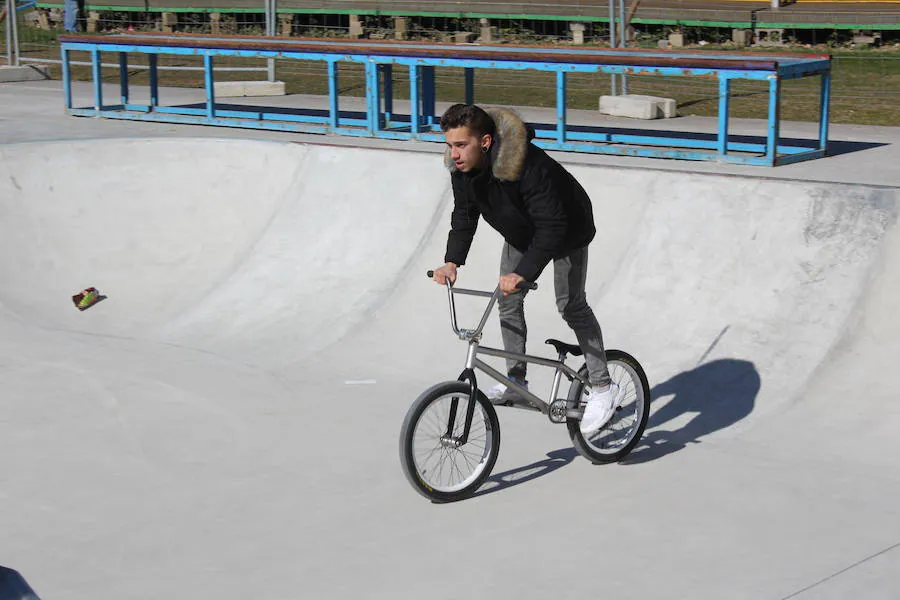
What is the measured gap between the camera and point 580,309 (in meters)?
6.21

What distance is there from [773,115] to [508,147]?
5663 millimetres

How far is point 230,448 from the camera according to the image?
6941 millimetres

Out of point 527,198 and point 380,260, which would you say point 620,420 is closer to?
point 527,198

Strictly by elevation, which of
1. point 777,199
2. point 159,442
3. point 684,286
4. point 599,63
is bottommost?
point 159,442

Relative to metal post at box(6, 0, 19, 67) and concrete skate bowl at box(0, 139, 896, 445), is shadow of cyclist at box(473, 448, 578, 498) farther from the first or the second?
metal post at box(6, 0, 19, 67)

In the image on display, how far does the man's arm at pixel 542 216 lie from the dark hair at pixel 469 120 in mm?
304

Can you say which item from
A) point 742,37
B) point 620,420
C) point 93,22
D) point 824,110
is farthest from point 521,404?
point 93,22

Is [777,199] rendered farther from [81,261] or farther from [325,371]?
[81,261]

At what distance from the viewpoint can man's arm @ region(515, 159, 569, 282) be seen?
578cm

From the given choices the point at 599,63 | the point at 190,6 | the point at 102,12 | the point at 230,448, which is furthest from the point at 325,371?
the point at 102,12

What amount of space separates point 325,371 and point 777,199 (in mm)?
3475

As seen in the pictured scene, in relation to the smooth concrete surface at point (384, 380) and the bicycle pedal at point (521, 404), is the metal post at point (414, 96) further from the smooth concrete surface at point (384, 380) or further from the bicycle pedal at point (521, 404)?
the bicycle pedal at point (521, 404)

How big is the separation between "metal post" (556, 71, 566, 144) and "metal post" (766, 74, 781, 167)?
2088 millimetres

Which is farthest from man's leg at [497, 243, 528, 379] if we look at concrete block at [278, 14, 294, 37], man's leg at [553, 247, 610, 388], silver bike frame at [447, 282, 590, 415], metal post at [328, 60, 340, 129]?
concrete block at [278, 14, 294, 37]
